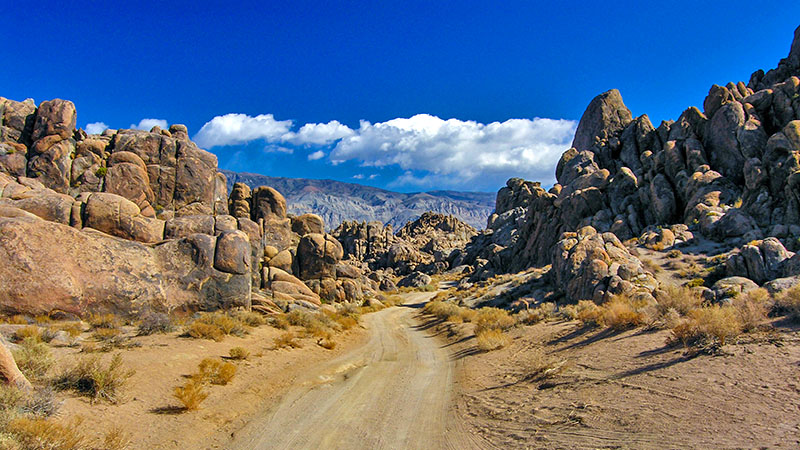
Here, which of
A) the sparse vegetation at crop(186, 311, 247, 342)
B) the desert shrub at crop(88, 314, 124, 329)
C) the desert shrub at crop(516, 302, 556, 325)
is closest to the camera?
the desert shrub at crop(88, 314, 124, 329)

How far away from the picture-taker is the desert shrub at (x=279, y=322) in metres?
20.5

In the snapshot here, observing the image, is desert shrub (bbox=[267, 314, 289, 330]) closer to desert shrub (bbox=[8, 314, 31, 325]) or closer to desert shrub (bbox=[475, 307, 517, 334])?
desert shrub (bbox=[8, 314, 31, 325])

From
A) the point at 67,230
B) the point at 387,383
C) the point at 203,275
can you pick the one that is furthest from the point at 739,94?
the point at 67,230

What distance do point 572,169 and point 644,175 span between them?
20139 mm

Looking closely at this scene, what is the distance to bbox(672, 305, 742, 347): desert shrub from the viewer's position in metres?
9.66

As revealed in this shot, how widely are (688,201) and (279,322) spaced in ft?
135

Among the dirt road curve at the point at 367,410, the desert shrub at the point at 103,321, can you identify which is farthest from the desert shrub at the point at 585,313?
the desert shrub at the point at 103,321

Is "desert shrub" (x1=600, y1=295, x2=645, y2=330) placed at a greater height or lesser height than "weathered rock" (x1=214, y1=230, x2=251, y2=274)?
lesser

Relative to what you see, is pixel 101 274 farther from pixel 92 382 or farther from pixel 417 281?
pixel 417 281

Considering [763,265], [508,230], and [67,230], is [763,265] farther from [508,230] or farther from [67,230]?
[508,230]

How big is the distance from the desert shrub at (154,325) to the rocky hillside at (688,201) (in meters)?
21.3

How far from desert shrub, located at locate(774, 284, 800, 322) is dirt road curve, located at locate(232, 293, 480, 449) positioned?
31.3 ft

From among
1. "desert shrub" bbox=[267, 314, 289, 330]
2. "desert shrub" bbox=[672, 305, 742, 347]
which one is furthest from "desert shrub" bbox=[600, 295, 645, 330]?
"desert shrub" bbox=[267, 314, 289, 330]

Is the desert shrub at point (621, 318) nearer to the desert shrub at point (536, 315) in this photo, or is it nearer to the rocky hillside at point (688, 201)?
the rocky hillside at point (688, 201)
